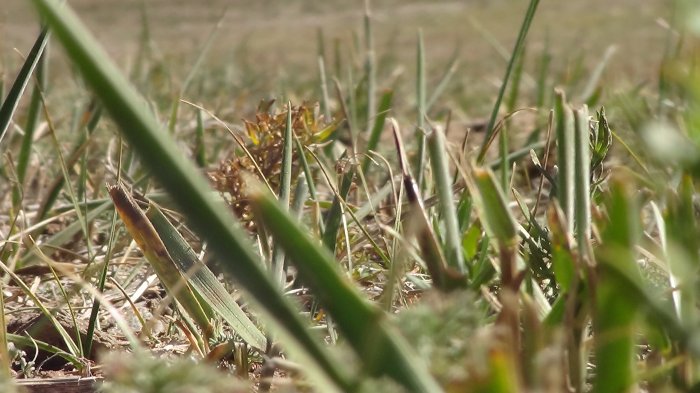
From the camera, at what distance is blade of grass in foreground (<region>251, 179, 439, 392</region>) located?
58cm

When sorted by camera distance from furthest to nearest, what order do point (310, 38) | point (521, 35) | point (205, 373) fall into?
point (310, 38), point (521, 35), point (205, 373)

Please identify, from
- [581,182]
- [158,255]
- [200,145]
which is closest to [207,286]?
[158,255]

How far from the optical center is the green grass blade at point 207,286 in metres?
1.00

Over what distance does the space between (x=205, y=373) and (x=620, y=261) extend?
0.27 meters

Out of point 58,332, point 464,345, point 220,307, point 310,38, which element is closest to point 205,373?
point 464,345

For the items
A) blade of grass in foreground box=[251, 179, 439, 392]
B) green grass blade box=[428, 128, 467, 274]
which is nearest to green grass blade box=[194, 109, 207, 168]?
green grass blade box=[428, 128, 467, 274]

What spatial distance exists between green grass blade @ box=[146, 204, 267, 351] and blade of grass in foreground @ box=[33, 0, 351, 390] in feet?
1.21

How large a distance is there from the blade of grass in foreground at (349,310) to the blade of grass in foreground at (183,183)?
0.07 feet

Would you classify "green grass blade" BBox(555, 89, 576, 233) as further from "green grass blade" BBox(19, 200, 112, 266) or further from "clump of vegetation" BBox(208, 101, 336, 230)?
"green grass blade" BBox(19, 200, 112, 266)

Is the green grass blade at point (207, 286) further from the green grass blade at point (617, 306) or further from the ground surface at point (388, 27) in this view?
the ground surface at point (388, 27)

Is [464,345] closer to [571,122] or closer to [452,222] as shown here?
[452,222]

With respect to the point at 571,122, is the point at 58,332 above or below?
below

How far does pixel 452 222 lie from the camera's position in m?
0.83

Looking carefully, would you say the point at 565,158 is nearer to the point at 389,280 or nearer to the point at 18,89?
the point at 389,280
